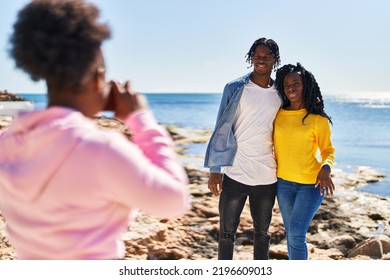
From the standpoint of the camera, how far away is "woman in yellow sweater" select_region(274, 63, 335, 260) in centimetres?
312

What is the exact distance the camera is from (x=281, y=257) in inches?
206

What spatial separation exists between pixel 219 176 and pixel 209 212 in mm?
3253

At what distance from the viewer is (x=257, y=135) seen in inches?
128

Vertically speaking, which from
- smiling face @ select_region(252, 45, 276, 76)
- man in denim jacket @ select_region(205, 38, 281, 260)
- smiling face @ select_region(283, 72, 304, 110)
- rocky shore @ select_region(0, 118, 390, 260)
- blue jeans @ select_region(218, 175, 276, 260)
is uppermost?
smiling face @ select_region(252, 45, 276, 76)

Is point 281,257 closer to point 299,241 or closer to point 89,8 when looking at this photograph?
point 299,241

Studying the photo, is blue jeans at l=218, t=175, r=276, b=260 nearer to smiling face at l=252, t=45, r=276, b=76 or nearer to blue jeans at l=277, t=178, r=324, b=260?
blue jeans at l=277, t=178, r=324, b=260

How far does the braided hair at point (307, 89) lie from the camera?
316 cm

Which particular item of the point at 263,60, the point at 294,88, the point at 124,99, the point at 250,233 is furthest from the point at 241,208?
the point at 250,233

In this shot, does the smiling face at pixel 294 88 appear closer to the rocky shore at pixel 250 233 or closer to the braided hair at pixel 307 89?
the braided hair at pixel 307 89

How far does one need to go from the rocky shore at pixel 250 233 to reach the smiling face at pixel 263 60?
2.08 metres

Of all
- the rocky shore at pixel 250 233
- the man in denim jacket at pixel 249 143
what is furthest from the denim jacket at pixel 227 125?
the rocky shore at pixel 250 233

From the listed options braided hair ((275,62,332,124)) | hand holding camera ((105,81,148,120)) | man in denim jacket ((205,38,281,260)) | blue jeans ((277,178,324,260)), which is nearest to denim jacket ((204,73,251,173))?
man in denim jacket ((205,38,281,260))

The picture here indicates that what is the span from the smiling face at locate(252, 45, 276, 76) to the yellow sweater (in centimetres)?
32

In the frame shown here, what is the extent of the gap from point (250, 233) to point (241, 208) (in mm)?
2606
